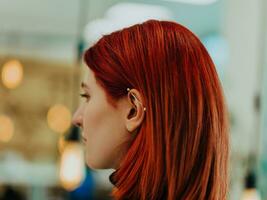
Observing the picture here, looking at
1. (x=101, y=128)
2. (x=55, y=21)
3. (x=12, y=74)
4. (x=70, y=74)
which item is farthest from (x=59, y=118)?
(x=101, y=128)

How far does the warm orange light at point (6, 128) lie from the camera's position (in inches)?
182

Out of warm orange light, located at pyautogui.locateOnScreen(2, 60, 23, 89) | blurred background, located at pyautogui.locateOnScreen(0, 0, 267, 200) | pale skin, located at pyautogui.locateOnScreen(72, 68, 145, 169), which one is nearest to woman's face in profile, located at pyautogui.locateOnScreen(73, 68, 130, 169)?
pale skin, located at pyautogui.locateOnScreen(72, 68, 145, 169)

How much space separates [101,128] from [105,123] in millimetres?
10

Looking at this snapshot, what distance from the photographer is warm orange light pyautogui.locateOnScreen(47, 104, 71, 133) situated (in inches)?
186

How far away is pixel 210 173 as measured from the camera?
0.97 m

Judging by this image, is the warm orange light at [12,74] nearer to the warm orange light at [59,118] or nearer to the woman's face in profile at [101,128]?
the warm orange light at [59,118]

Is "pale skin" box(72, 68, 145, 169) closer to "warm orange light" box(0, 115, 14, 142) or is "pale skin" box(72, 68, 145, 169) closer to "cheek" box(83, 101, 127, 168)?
"cheek" box(83, 101, 127, 168)

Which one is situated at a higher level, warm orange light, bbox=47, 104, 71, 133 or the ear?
the ear

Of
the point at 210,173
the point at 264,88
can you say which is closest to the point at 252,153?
the point at 264,88

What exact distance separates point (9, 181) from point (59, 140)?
42 cm

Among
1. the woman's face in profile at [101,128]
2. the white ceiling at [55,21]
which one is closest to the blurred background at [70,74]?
the white ceiling at [55,21]

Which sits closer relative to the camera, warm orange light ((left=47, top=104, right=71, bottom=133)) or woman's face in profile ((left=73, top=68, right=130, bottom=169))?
woman's face in profile ((left=73, top=68, right=130, bottom=169))

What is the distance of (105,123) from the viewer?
3.24 feet

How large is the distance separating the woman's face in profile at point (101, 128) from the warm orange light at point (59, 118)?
3.73m
